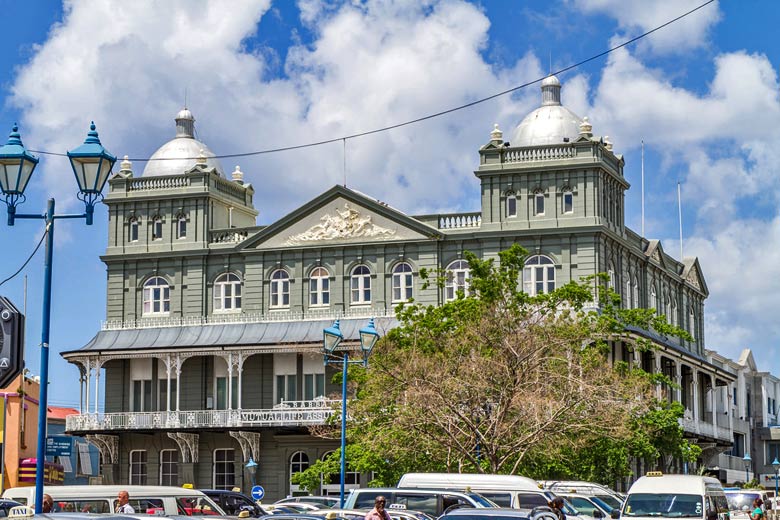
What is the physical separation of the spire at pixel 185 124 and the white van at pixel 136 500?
4360 centimetres

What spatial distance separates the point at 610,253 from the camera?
61.5 m

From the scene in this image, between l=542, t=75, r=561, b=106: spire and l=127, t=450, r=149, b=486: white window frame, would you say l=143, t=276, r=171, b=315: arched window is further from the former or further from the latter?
l=542, t=75, r=561, b=106: spire

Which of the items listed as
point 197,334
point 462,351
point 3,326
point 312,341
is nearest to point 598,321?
point 462,351

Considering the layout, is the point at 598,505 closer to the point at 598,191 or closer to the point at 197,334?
the point at 598,191

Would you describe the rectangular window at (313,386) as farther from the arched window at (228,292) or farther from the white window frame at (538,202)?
the white window frame at (538,202)

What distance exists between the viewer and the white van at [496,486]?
32344mm

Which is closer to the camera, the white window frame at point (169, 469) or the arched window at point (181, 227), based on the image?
the white window frame at point (169, 469)

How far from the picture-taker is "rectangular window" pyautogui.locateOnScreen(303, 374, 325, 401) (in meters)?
63.1

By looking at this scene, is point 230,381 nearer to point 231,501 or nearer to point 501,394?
point 501,394

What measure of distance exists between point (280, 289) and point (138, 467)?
10.1 m

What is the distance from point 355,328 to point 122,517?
45.9m

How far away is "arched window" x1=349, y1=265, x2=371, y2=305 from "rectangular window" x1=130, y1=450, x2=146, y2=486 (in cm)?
1177

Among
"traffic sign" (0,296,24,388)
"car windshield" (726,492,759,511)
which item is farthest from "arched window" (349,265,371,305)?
"traffic sign" (0,296,24,388)

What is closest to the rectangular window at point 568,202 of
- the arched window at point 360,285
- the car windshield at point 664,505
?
the arched window at point 360,285
